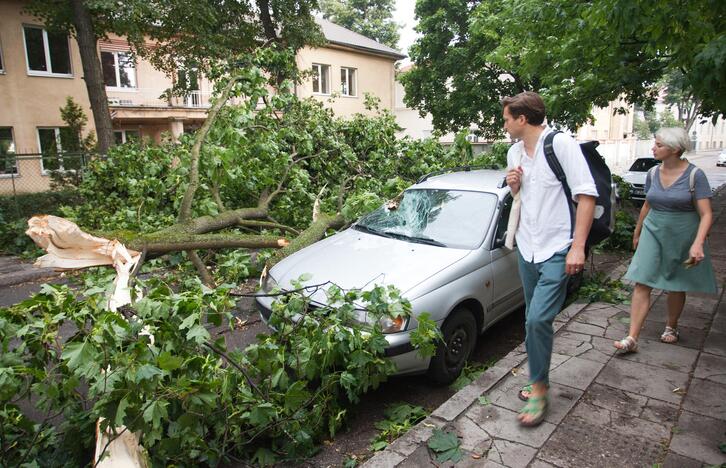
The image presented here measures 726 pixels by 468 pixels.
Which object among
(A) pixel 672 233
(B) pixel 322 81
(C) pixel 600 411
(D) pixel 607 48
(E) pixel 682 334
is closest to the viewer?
(C) pixel 600 411

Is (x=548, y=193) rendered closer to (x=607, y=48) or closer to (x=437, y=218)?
(x=437, y=218)

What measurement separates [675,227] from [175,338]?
355cm

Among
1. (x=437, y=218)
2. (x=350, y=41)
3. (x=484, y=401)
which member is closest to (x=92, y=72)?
(x=437, y=218)

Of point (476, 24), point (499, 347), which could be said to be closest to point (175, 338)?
point (499, 347)

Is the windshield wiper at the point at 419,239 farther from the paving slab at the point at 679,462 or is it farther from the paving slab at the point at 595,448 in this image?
the paving slab at the point at 679,462

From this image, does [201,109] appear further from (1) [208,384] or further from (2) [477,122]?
(1) [208,384]

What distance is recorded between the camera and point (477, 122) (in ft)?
78.6

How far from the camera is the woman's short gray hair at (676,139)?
11.7ft

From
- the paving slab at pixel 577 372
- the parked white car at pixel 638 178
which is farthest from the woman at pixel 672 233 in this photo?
the parked white car at pixel 638 178

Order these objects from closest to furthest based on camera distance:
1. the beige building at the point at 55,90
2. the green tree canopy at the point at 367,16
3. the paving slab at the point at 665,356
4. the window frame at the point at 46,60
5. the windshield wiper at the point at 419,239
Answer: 1. the paving slab at the point at 665,356
2. the windshield wiper at the point at 419,239
3. the beige building at the point at 55,90
4. the window frame at the point at 46,60
5. the green tree canopy at the point at 367,16

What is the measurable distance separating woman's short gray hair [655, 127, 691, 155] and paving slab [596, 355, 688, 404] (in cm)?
158

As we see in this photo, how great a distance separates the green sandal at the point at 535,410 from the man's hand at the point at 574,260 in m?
0.84

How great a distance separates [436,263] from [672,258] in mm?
1753

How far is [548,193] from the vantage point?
9.50ft
